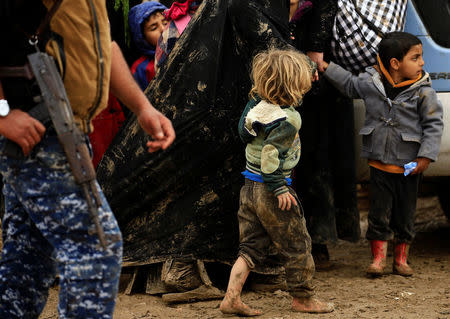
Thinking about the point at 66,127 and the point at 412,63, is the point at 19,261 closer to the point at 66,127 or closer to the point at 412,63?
the point at 66,127

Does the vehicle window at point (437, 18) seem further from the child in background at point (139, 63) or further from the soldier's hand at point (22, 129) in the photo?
the soldier's hand at point (22, 129)

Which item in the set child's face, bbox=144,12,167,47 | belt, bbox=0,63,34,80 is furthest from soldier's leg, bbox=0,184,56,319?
child's face, bbox=144,12,167,47

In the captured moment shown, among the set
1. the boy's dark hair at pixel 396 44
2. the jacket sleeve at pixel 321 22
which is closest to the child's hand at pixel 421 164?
the boy's dark hair at pixel 396 44

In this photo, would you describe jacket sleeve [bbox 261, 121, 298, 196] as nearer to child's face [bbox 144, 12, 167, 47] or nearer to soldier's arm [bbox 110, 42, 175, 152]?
soldier's arm [bbox 110, 42, 175, 152]

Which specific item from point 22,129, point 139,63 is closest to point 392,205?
point 139,63

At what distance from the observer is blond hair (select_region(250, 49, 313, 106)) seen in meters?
3.69

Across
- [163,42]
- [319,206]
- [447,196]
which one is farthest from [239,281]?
[447,196]

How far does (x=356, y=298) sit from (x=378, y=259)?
→ 508 mm

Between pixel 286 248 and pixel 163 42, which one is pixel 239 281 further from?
pixel 163 42

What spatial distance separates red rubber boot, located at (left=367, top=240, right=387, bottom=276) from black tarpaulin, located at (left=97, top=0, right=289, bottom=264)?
3.17ft

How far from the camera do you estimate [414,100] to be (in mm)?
4422

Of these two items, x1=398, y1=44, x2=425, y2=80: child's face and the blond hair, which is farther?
x1=398, y1=44, x2=425, y2=80: child's face

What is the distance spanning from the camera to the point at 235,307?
3.84 m

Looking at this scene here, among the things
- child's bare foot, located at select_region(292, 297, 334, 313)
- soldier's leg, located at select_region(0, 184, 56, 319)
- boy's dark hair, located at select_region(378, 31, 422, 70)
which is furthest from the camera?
boy's dark hair, located at select_region(378, 31, 422, 70)
